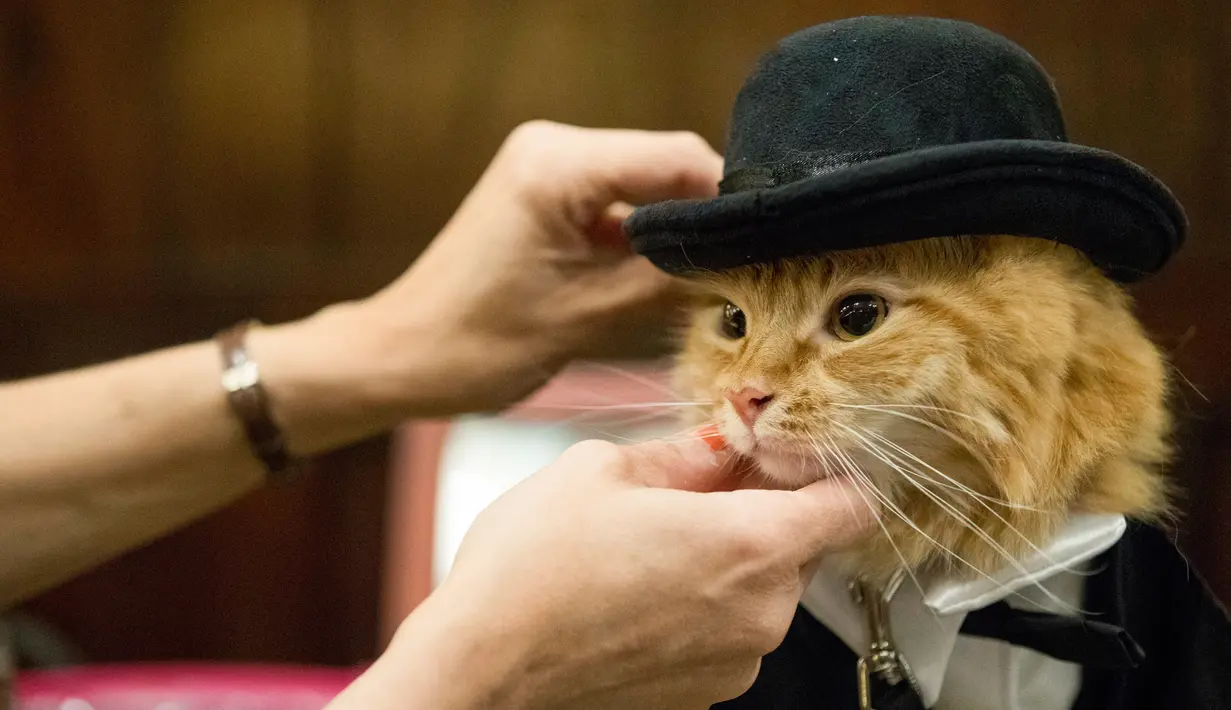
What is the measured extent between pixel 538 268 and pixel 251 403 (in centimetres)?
35

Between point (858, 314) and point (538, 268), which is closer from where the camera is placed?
point (858, 314)

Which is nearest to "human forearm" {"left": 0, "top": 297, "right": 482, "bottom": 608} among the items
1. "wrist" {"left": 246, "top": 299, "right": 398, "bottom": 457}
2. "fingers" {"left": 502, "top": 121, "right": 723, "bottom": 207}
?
"wrist" {"left": 246, "top": 299, "right": 398, "bottom": 457}

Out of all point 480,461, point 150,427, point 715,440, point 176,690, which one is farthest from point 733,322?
point 176,690

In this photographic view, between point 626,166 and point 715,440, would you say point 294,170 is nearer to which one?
point 626,166

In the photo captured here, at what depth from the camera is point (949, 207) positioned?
56 cm

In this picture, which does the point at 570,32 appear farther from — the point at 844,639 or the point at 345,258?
the point at 844,639

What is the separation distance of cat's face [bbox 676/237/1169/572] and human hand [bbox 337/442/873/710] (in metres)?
0.08

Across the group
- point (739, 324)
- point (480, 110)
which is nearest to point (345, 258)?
point (480, 110)

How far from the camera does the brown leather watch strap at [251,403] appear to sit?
3.30 ft

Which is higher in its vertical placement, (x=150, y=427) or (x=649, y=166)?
(x=649, y=166)

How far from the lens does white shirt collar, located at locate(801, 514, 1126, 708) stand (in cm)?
67

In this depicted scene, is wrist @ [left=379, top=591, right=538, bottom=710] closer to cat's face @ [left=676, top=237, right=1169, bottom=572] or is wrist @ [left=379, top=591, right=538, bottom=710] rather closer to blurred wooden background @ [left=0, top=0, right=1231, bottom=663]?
cat's face @ [left=676, top=237, right=1169, bottom=572]

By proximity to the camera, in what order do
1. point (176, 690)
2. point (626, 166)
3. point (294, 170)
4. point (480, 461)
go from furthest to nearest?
point (294, 170)
point (480, 461)
point (176, 690)
point (626, 166)

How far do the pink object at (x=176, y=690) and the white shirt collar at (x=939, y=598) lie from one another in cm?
80
